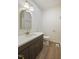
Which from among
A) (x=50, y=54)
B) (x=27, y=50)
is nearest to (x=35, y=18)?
(x=50, y=54)

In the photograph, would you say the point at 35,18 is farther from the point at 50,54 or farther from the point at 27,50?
the point at 27,50

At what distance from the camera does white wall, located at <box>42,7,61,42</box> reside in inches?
281

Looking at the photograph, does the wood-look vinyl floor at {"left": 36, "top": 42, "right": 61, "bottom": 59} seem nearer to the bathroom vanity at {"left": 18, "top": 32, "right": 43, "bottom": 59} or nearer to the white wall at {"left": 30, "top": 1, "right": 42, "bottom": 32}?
the bathroom vanity at {"left": 18, "top": 32, "right": 43, "bottom": 59}

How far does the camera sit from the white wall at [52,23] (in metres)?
7.14

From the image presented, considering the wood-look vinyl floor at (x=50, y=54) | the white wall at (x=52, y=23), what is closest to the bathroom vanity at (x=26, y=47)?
the wood-look vinyl floor at (x=50, y=54)

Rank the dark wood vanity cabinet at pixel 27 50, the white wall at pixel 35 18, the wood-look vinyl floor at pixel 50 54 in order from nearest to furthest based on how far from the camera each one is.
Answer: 1. the dark wood vanity cabinet at pixel 27 50
2. the wood-look vinyl floor at pixel 50 54
3. the white wall at pixel 35 18

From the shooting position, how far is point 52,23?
7438 mm

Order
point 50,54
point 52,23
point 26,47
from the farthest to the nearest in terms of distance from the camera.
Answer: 1. point 52,23
2. point 50,54
3. point 26,47

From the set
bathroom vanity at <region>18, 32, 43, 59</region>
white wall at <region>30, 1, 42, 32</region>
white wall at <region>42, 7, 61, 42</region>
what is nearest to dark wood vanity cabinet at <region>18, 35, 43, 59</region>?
bathroom vanity at <region>18, 32, 43, 59</region>

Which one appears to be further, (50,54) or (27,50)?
(50,54)

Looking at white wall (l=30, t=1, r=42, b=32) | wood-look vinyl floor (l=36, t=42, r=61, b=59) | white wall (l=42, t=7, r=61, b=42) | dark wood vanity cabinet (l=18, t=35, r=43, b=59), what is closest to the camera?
dark wood vanity cabinet (l=18, t=35, r=43, b=59)

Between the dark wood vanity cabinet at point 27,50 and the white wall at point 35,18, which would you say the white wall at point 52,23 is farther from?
the dark wood vanity cabinet at point 27,50
